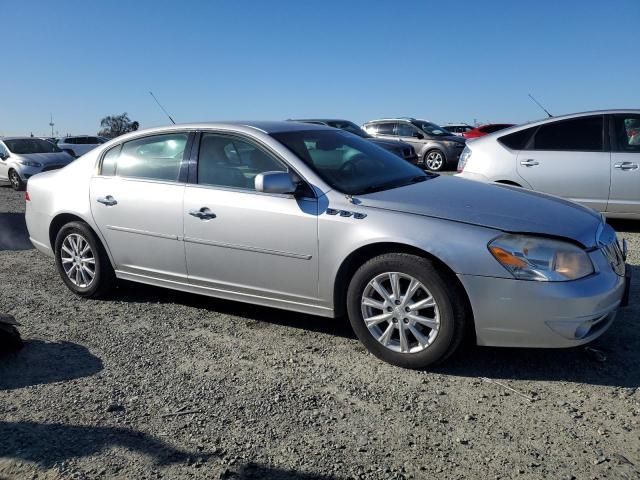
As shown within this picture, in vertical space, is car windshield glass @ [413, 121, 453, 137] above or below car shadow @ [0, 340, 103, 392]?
above

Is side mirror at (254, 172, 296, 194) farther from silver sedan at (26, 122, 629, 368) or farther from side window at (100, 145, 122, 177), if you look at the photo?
side window at (100, 145, 122, 177)

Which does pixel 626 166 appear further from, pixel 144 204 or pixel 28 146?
pixel 28 146

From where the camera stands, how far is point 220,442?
2.83 m

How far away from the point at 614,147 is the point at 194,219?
17.3ft

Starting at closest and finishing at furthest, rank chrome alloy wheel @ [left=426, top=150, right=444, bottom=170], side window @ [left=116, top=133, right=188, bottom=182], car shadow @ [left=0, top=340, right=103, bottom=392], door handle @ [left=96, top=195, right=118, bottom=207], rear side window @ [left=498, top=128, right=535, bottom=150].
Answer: car shadow @ [left=0, top=340, right=103, bottom=392] → side window @ [left=116, top=133, right=188, bottom=182] → door handle @ [left=96, top=195, right=118, bottom=207] → rear side window @ [left=498, top=128, right=535, bottom=150] → chrome alloy wheel @ [left=426, top=150, right=444, bottom=170]

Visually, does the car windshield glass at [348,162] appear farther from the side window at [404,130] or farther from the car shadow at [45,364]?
the side window at [404,130]

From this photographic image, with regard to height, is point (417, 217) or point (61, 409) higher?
point (417, 217)

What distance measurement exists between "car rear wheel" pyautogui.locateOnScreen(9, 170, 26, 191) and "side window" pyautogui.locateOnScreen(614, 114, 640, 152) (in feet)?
46.8

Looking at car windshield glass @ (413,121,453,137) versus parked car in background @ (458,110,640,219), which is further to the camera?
car windshield glass @ (413,121,453,137)

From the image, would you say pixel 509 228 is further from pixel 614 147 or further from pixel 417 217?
pixel 614 147

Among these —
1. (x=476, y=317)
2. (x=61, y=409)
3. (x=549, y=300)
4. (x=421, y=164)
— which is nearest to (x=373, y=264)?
(x=476, y=317)

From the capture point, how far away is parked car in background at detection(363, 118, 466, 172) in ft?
55.7

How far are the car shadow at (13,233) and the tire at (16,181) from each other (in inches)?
216

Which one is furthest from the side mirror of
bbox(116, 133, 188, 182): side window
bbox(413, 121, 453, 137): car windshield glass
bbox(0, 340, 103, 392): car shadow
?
bbox(413, 121, 453, 137): car windshield glass
